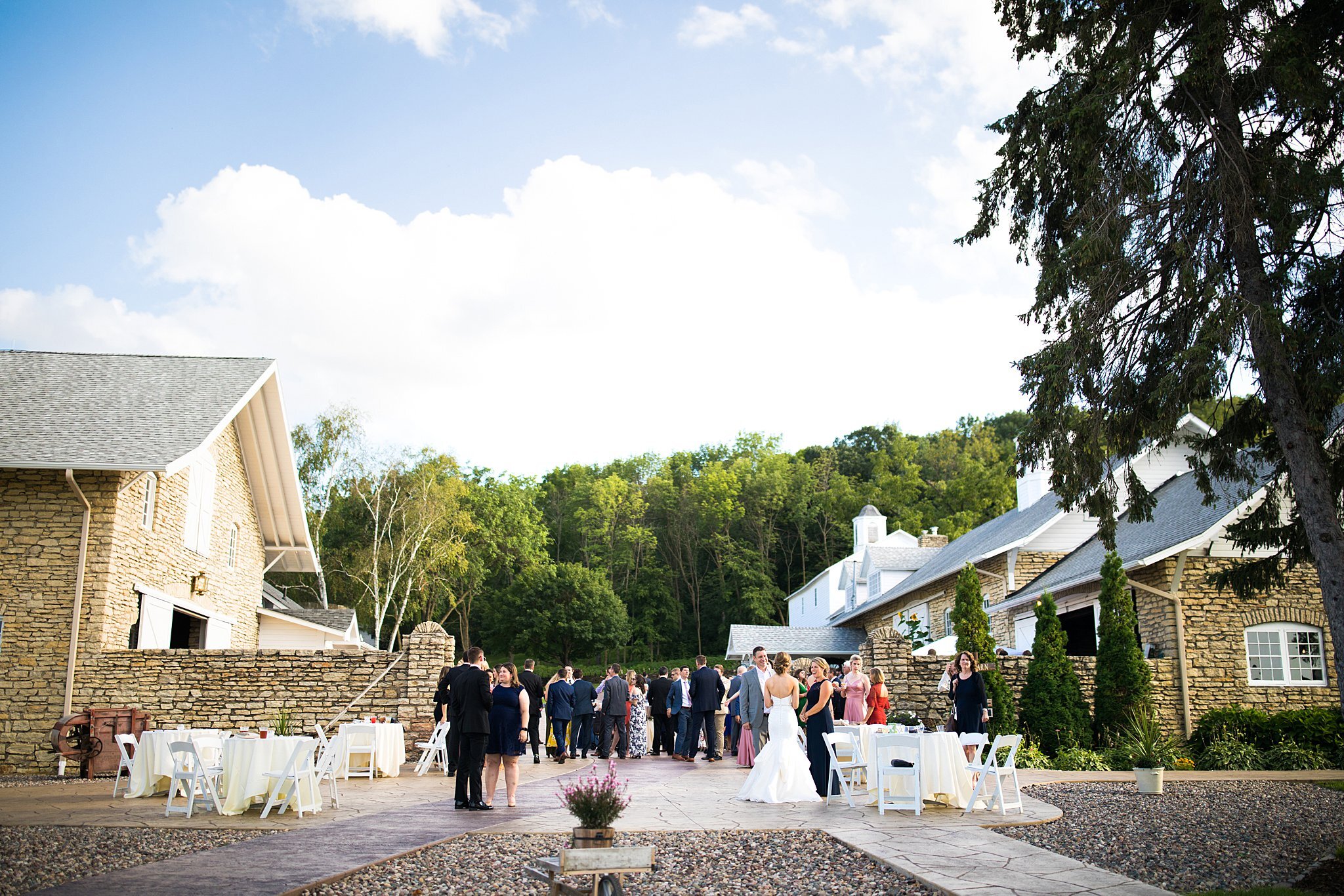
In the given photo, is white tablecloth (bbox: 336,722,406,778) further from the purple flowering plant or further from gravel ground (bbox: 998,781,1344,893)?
gravel ground (bbox: 998,781,1344,893)

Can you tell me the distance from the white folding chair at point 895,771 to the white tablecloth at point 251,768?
5986 mm

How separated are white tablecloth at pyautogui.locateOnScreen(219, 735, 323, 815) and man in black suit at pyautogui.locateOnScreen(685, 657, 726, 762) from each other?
8.74 m

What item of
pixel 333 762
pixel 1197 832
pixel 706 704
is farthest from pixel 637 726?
pixel 1197 832

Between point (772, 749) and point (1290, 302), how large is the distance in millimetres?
7796

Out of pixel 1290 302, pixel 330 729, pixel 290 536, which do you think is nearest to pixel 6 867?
pixel 330 729

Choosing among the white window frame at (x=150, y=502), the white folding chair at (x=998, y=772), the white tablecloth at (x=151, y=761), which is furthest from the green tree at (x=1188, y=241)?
the white window frame at (x=150, y=502)

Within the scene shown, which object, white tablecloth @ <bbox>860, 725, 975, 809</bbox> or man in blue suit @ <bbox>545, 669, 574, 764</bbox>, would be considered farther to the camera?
man in blue suit @ <bbox>545, 669, 574, 764</bbox>

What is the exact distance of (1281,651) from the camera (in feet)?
60.3

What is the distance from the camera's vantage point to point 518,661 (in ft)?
173

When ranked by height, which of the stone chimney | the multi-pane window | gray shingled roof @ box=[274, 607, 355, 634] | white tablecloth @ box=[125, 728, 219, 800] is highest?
the stone chimney

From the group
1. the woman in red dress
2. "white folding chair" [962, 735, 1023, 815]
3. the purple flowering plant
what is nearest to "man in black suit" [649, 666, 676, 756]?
the woman in red dress

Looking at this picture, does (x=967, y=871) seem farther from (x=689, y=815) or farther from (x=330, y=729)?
(x=330, y=729)

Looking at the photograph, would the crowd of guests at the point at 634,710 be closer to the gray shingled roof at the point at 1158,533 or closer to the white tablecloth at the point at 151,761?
the white tablecloth at the point at 151,761

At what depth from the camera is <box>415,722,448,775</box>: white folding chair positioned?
16.1 meters
